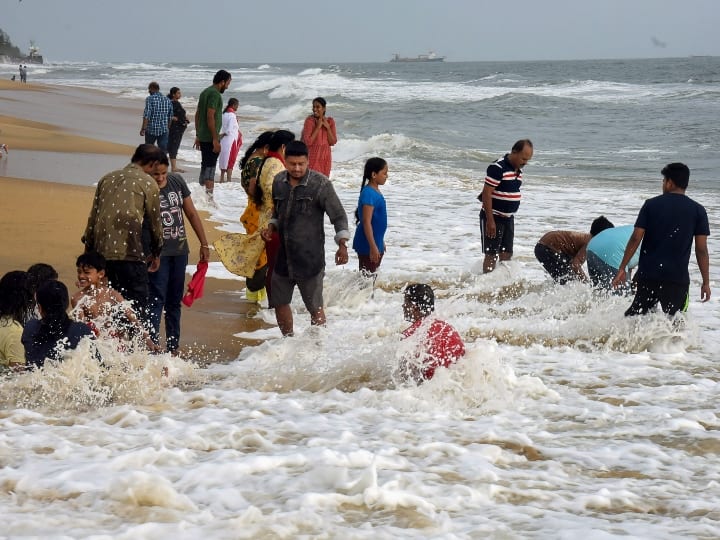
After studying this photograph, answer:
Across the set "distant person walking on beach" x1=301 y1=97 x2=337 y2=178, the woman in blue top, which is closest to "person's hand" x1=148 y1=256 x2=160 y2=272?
the woman in blue top

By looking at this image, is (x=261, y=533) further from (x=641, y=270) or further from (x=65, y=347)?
(x=641, y=270)

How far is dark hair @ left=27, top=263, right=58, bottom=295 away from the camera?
5883 millimetres

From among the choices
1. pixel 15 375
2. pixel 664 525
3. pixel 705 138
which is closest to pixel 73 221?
pixel 15 375

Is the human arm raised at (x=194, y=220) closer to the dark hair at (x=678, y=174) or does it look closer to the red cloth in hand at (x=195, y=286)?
the red cloth in hand at (x=195, y=286)

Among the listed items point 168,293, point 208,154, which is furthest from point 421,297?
point 208,154

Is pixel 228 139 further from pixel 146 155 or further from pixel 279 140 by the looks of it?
pixel 146 155

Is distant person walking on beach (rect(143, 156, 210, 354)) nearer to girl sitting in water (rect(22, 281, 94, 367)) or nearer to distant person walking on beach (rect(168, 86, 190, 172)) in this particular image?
girl sitting in water (rect(22, 281, 94, 367))

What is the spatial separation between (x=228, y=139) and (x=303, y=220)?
31.2ft

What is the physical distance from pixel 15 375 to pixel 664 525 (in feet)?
12.3

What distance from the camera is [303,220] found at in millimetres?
6594

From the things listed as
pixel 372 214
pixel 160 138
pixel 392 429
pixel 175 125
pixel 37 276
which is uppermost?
pixel 175 125

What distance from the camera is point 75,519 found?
4.07 m

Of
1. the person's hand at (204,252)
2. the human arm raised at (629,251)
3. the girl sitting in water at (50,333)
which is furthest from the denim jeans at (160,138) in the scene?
the girl sitting in water at (50,333)

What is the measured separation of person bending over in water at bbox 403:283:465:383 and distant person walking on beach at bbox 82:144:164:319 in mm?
1673
